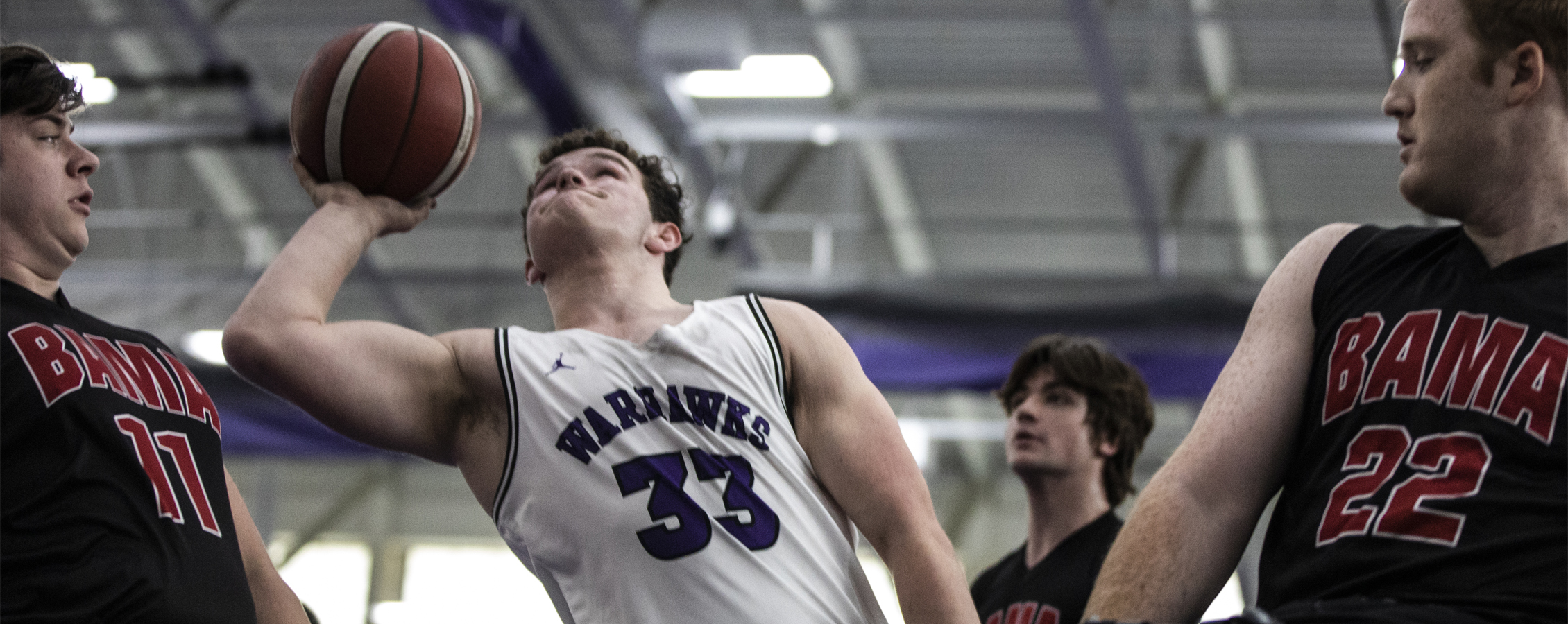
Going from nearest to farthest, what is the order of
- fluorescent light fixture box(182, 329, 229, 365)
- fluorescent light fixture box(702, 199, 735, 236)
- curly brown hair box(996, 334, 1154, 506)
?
curly brown hair box(996, 334, 1154, 506) → fluorescent light fixture box(182, 329, 229, 365) → fluorescent light fixture box(702, 199, 735, 236)

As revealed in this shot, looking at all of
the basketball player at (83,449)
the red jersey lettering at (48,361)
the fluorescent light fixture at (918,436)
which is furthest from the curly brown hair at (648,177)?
the fluorescent light fixture at (918,436)

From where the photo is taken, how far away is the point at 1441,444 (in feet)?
7.18

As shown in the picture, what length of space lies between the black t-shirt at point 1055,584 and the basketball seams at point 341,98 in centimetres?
214

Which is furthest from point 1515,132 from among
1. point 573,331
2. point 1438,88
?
point 573,331

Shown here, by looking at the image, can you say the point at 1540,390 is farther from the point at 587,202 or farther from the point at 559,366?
the point at 587,202

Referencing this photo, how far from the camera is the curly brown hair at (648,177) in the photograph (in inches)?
134

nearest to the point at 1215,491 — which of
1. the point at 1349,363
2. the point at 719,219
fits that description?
the point at 1349,363

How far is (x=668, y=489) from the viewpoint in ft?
9.01

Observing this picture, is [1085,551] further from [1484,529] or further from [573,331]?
[1484,529]

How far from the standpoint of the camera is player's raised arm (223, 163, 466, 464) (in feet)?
8.71

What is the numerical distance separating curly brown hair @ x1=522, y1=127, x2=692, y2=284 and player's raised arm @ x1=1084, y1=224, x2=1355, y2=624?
1382 millimetres

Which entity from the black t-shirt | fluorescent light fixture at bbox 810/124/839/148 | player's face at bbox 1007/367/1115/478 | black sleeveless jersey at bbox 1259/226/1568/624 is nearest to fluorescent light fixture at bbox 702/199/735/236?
fluorescent light fixture at bbox 810/124/839/148

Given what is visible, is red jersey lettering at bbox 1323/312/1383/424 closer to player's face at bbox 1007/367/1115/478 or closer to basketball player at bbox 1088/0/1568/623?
basketball player at bbox 1088/0/1568/623

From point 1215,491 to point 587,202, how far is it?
57.9 inches
